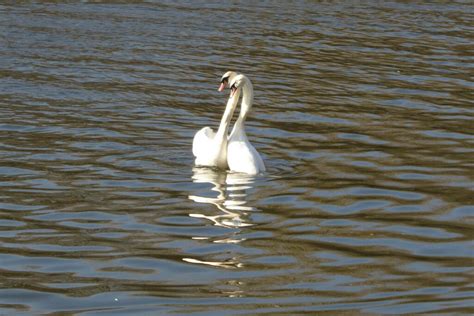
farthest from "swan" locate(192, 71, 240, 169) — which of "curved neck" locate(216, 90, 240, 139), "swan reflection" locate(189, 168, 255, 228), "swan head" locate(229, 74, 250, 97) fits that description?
"swan head" locate(229, 74, 250, 97)

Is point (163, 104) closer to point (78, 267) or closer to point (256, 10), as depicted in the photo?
point (78, 267)

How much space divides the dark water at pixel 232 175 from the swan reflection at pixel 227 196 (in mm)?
38

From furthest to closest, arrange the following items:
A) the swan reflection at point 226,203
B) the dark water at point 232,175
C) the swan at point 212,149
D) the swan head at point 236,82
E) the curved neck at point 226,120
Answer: the swan head at point 236,82 < the curved neck at point 226,120 < the swan at point 212,149 < the swan reflection at point 226,203 < the dark water at point 232,175

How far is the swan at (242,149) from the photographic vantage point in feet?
44.3

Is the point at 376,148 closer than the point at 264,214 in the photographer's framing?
No

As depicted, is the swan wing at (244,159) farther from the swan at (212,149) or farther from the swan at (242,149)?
the swan at (212,149)

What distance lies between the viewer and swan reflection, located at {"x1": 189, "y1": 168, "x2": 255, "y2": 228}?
449 inches

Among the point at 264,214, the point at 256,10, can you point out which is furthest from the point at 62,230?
the point at 256,10

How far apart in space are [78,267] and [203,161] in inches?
184

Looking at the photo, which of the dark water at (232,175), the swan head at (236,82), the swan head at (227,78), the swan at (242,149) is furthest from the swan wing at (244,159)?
the swan head at (227,78)

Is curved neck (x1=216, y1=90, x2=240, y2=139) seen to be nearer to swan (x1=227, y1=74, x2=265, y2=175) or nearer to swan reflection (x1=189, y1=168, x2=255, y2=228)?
swan (x1=227, y1=74, x2=265, y2=175)

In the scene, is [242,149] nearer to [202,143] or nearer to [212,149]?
[212,149]

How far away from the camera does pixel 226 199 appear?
12.4m

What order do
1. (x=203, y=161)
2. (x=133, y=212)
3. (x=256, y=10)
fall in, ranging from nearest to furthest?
(x=133, y=212) < (x=203, y=161) < (x=256, y=10)
